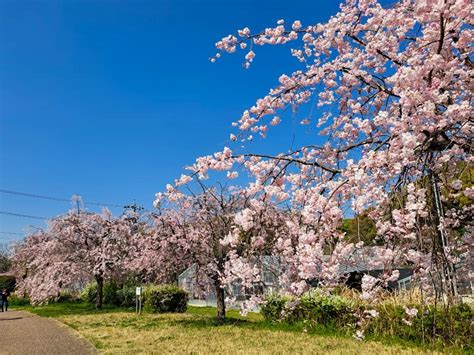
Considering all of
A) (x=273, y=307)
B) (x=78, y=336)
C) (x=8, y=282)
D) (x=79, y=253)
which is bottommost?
(x=78, y=336)

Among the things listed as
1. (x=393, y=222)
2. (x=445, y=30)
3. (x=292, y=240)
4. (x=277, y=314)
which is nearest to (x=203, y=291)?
(x=277, y=314)

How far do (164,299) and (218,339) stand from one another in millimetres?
10142

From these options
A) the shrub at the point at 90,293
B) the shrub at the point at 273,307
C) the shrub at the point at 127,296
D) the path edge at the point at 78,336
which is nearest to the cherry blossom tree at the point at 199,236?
the shrub at the point at 273,307

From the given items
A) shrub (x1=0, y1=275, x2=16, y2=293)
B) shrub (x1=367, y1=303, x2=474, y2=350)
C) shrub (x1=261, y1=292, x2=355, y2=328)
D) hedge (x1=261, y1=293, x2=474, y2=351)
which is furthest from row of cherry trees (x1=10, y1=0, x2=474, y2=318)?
shrub (x1=0, y1=275, x2=16, y2=293)

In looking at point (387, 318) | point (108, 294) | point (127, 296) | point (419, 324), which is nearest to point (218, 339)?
point (387, 318)

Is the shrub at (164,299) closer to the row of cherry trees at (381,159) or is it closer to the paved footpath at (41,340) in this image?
the paved footpath at (41,340)

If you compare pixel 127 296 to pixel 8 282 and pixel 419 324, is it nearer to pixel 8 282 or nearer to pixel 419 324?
pixel 419 324

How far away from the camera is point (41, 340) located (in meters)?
12.2

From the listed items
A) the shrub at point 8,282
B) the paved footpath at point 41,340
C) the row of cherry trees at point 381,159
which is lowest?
the paved footpath at point 41,340

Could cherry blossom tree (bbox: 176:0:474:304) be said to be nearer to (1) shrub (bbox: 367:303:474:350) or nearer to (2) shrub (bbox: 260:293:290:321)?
(1) shrub (bbox: 367:303:474:350)

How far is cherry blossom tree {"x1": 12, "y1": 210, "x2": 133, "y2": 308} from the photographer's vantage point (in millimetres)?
21547

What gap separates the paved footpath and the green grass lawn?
417mm

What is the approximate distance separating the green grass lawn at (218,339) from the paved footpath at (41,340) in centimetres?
42

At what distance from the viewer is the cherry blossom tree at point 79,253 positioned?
2155 centimetres
